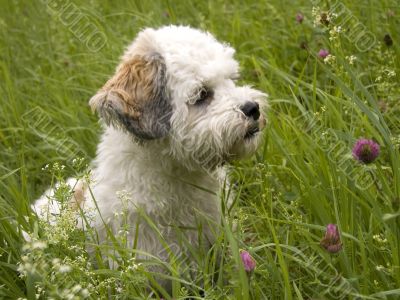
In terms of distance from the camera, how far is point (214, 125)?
128 inches

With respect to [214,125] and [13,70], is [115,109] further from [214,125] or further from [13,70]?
[13,70]

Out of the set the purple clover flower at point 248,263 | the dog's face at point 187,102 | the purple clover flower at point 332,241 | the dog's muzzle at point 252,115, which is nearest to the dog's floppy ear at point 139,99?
the dog's face at point 187,102

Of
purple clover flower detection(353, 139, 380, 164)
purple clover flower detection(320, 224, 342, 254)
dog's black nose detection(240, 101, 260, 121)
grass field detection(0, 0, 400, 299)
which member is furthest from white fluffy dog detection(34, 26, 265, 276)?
purple clover flower detection(320, 224, 342, 254)

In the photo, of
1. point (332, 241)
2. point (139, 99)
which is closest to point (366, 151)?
point (332, 241)

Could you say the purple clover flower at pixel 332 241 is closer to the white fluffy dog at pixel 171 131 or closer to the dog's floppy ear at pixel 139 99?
the white fluffy dog at pixel 171 131

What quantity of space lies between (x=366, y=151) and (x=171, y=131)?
3.86 ft

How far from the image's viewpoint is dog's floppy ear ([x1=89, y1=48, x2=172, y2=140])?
332cm

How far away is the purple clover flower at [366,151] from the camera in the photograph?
245 cm

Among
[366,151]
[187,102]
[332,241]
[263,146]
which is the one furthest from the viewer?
[263,146]

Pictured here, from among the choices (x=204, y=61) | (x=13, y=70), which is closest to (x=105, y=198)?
(x=204, y=61)

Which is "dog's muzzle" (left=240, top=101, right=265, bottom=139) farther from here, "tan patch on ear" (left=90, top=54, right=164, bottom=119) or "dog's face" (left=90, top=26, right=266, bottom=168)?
"tan patch on ear" (left=90, top=54, right=164, bottom=119)

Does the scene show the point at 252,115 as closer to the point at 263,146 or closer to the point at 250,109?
the point at 250,109

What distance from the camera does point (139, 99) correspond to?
3.44 meters

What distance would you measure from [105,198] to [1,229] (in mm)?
515
